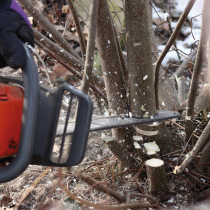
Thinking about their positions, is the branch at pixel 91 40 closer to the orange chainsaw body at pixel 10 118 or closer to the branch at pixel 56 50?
the orange chainsaw body at pixel 10 118

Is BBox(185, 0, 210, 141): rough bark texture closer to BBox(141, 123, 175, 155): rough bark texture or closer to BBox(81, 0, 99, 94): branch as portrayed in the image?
BBox(141, 123, 175, 155): rough bark texture

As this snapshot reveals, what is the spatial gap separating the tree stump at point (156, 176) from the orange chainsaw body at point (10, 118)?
0.82 meters

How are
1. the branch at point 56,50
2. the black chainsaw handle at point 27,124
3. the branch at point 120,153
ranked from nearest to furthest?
1. the black chainsaw handle at point 27,124
2. the branch at point 120,153
3. the branch at point 56,50

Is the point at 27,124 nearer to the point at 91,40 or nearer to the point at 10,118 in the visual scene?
the point at 10,118

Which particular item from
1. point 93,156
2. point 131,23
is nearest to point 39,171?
point 93,156

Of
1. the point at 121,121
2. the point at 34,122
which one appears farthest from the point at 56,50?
the point at 34,122

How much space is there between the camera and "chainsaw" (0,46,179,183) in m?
0.92

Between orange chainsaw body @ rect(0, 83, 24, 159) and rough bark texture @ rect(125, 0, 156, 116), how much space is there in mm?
727

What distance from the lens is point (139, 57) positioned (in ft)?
4.39

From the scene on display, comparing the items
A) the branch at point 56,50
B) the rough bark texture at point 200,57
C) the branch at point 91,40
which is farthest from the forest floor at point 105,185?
the branch at point 56,50

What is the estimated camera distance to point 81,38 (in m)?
1.74

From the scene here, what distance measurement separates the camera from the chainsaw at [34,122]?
3.02 feet

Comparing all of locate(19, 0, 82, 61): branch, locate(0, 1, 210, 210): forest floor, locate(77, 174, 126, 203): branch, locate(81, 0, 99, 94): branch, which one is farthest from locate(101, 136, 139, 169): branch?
locate(19, 0, 82, 61): branch

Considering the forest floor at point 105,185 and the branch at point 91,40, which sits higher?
the branch at point 91,40
